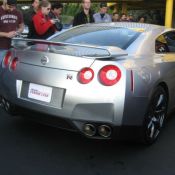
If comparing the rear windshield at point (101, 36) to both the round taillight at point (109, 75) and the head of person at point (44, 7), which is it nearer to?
the round taillight at point (109, 75)

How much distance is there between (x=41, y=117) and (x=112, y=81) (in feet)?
2.77

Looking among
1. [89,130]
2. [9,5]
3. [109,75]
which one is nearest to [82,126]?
[89,130]

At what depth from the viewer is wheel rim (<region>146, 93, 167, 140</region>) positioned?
4.47 m

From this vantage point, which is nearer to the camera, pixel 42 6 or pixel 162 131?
pixel 162 131

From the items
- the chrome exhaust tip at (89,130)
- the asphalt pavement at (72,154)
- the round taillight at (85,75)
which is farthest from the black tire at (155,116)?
the round taillight at (85,75)

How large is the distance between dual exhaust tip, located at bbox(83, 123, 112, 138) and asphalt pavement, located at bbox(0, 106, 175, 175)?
0.97 ft

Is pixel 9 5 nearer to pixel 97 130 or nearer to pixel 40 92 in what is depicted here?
pixel 40 92

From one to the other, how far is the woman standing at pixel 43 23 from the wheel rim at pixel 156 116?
304 cm

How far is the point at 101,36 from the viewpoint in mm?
4984

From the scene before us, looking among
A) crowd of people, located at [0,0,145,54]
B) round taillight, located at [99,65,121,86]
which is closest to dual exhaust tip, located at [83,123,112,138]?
round taillight, located at [99,65,121,86]

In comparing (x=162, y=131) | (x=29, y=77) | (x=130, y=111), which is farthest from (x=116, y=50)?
(x=162, y=131)

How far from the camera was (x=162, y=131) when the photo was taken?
5227 mm

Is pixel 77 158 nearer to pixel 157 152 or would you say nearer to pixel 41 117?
pixel 41 117

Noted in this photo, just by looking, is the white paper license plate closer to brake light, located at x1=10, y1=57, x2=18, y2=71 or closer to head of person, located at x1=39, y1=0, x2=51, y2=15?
brake light, located at x1=10, y1=57, x2=18, y2=71
